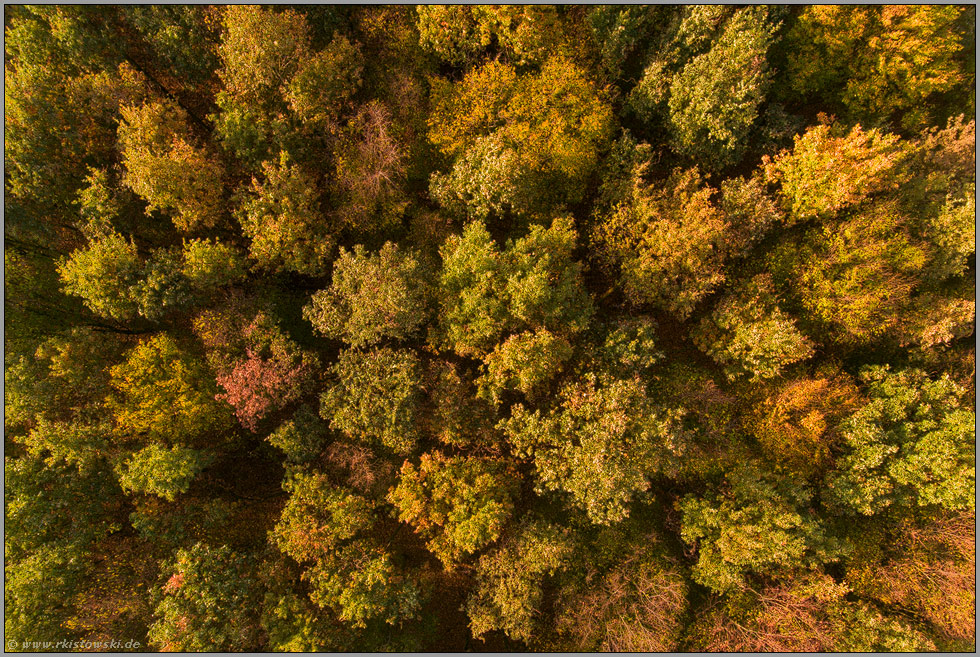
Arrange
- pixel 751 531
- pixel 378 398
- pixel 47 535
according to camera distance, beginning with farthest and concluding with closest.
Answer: pixel 751 531
pixel 378 398
pixel 47 535

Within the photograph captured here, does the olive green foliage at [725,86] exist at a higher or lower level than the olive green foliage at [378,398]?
higher

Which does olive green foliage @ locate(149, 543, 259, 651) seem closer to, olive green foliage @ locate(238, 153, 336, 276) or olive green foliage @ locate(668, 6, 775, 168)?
olive green foliage @ locate(238, 153, 336, 276)

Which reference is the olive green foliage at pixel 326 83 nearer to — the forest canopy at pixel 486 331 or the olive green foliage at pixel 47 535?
the forest canopy at pixel 486 331

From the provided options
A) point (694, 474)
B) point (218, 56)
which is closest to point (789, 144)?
point (694, 474)

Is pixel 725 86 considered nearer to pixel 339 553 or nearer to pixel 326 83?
pixel 326 83

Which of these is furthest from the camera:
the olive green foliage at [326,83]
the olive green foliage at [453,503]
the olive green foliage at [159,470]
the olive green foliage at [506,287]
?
the olive green foliage at [326,83]

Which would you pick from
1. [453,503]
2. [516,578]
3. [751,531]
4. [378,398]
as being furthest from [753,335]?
[378,398]

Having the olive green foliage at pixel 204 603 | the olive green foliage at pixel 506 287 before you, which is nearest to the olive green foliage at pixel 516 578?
the olive green foliage at pixel 506 287

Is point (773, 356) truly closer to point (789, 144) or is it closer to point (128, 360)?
point (789, 144)
